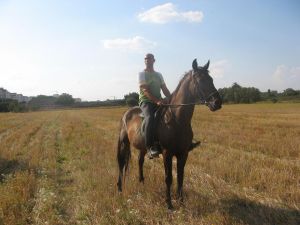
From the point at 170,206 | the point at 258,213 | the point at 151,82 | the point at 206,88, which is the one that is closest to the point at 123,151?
the point at 151,82

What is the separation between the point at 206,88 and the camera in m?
6.45

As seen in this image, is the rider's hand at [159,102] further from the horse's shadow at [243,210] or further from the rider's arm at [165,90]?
the horse's shadow at [243,210]

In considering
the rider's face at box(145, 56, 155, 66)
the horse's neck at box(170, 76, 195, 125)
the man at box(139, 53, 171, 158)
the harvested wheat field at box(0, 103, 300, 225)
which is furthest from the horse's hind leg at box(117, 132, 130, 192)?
the horse's neck at box(170, 76, 195, 125)

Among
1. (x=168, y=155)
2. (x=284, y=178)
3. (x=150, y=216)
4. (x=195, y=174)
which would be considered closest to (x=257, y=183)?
(x=284, y=178)

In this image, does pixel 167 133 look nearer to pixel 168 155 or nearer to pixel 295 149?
pixel 168 155

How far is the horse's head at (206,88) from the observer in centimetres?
626

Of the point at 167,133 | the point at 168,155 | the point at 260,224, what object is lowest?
the point at 260,224

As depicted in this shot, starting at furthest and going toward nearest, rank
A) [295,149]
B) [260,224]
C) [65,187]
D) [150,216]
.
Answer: [295,149], [65,187], [150,216], [260,224]

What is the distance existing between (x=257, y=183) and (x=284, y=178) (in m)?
0.66

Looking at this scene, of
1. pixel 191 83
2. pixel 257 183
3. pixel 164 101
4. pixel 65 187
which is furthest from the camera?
pixel 65 187

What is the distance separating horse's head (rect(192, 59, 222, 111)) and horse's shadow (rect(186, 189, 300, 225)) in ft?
6.11

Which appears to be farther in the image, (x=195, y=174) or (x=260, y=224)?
(x=195, y=174)

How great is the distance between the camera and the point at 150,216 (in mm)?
6371

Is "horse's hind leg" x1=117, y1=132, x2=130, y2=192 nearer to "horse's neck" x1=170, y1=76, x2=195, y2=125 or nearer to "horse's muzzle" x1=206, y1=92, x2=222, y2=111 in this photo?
"horse's neck" x1=170, y1=76, x2=195, y2=125
